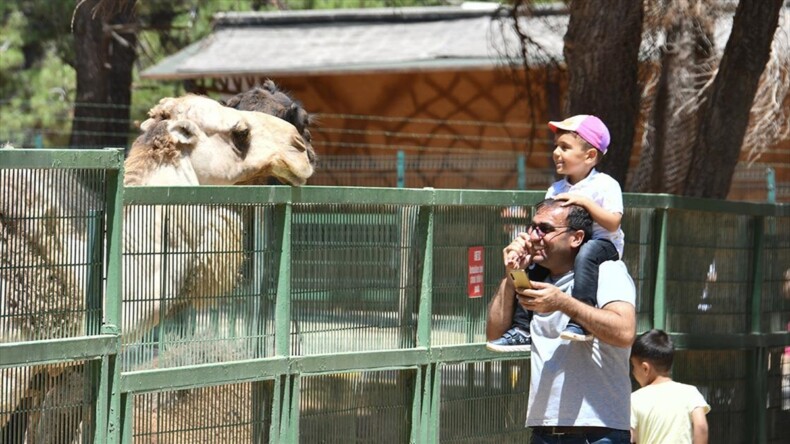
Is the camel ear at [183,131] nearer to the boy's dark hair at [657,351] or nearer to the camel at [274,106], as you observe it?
the camel at [274,106]

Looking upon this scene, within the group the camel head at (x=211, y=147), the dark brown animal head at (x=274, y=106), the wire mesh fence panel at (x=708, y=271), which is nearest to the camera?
the camel head at (x=211, y=147)

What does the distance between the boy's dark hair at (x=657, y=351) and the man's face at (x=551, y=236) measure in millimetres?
1748

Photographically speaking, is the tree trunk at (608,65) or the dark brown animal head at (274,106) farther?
the tree trunk at (608,65)

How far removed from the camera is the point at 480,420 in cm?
725

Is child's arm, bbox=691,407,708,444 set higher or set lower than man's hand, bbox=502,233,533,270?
lower

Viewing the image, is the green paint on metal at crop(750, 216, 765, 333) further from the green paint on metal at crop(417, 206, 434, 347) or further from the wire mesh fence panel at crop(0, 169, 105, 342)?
the wire mesh fence panel at crop(0, 169, 105, 342)

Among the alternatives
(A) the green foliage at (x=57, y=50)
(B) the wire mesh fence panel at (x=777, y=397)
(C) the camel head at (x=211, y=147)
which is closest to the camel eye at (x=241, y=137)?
(C) the camel head at (x=211, y=147)

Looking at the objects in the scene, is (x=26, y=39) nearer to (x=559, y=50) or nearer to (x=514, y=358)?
(x=559, y=50)

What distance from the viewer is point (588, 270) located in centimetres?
540

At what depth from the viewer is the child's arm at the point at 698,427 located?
22.4ft

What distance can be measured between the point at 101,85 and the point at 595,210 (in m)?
17.5

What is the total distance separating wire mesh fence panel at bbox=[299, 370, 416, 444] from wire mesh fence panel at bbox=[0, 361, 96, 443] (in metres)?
1.25

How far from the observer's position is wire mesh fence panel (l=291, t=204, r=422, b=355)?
6.37 metres

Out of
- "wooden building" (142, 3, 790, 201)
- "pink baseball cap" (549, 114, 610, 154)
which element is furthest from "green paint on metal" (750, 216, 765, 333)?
"wooden building" (142, 3, 790, 201)
